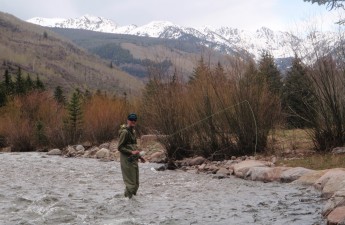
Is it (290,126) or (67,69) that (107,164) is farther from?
(67,69)

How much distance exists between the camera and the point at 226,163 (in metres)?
14.5

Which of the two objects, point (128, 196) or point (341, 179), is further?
point (128, 196)

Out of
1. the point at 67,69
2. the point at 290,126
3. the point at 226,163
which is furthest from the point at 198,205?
the point at 67,69

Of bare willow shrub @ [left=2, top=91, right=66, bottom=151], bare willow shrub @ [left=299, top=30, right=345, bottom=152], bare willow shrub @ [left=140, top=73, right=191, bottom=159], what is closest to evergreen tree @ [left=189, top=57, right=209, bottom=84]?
bare willow shrub @ [left=140, top=73, right=191, bottom=159]

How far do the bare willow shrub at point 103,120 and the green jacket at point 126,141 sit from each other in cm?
1863

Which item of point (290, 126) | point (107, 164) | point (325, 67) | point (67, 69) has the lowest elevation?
point (107, 164)

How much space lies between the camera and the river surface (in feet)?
26.4

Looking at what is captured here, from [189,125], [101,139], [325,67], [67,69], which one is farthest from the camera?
[67,69]

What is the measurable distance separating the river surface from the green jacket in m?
1.12

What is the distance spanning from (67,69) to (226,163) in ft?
579

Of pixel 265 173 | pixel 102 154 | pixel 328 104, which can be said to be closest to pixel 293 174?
pixel 265 173

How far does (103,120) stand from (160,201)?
19.7 metres

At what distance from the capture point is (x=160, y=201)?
9.85 metres

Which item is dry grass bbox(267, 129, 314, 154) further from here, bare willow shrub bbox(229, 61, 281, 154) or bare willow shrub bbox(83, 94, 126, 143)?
bare willow shrub bbox(83, 94, 126, 143)
